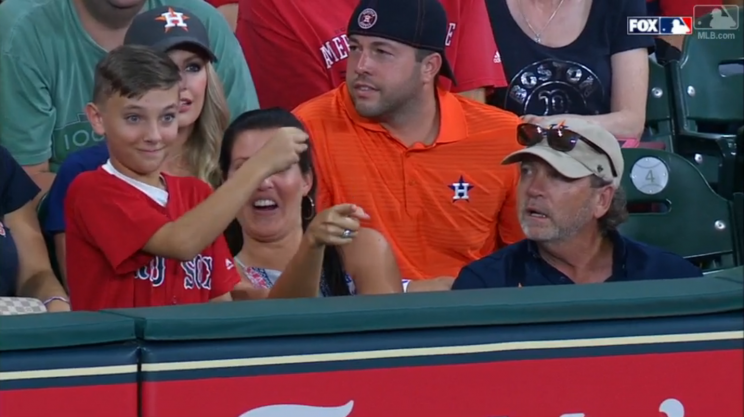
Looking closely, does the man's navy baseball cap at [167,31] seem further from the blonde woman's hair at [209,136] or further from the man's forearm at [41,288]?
the man's forearm at [41,288]

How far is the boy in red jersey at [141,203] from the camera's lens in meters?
3.02

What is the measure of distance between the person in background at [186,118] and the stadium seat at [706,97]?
2097 mm

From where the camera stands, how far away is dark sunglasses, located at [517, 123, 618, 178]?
3.58 m

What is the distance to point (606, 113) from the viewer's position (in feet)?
15.7

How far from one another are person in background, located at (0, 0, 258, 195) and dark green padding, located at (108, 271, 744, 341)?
1647 millimetres

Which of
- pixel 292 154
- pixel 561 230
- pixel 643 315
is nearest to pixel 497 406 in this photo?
pixel 643 315

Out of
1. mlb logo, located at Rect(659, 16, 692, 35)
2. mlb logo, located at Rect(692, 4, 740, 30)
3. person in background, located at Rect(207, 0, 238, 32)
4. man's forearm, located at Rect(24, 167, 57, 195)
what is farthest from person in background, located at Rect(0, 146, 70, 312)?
mlb logo, located at Rect(692, 4, 740, 30)

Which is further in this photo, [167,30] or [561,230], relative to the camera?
[167,30]

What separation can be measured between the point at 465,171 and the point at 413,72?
39cm

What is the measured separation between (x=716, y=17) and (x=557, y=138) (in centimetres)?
208

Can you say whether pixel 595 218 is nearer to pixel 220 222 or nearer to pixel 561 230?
pixel 561 230

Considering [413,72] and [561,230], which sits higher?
[413,72]

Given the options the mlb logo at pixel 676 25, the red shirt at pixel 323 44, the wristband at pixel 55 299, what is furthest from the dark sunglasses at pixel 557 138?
the mlb logo at pixel 676 25

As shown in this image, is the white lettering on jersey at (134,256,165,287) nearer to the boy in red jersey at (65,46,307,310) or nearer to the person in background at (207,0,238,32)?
the boy in red jersey at (65,46,307,310)
